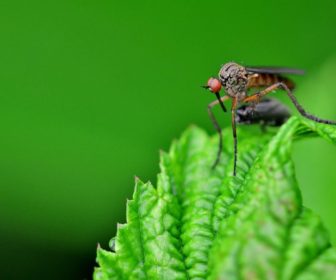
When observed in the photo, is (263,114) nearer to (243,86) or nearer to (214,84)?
(243,86)

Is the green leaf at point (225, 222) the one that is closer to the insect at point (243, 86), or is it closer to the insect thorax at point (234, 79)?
the insect at point (243, 86)

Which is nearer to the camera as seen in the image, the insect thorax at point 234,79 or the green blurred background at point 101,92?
the insect thorax at point 234,79

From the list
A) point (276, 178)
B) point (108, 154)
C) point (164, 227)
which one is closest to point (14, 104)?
point (108, 154)

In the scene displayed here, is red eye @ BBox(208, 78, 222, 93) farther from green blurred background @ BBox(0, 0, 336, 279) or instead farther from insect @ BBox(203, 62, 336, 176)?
green blurred background @ BBox(0, 0, 336, 279)

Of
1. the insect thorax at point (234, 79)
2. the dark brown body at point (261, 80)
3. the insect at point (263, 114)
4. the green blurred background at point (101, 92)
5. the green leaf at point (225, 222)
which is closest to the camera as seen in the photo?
the green leaf at point (225, 222)

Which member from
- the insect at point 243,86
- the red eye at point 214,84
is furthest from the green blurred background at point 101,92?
the red eye at point 214,84

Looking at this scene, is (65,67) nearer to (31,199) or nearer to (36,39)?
(36,39)
